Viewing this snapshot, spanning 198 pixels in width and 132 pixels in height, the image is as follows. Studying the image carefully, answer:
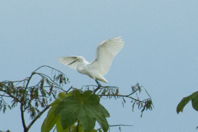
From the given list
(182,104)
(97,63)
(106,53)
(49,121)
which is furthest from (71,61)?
(182,104)

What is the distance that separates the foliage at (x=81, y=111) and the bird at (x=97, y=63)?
2350 mm

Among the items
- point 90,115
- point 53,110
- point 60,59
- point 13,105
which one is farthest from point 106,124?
point 60,59

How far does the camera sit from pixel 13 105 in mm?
3754

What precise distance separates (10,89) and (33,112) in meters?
0.25

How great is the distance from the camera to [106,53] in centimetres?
429

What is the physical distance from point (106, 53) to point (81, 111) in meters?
2.56

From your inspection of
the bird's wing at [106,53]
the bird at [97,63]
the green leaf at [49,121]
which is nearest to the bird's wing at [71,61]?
the bird at [97,63]

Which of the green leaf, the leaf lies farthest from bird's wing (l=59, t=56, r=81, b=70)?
the leaf

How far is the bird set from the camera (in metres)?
4.27

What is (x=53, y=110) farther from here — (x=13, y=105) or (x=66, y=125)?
(x=13, y=105)

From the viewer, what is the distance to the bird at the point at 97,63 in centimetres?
427

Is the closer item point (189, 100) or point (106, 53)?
point (189, 100)

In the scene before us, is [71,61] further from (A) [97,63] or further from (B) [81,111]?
(B) [81,111]

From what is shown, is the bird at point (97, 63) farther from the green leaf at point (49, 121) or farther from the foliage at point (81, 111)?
the foliage at point (81, 111)
